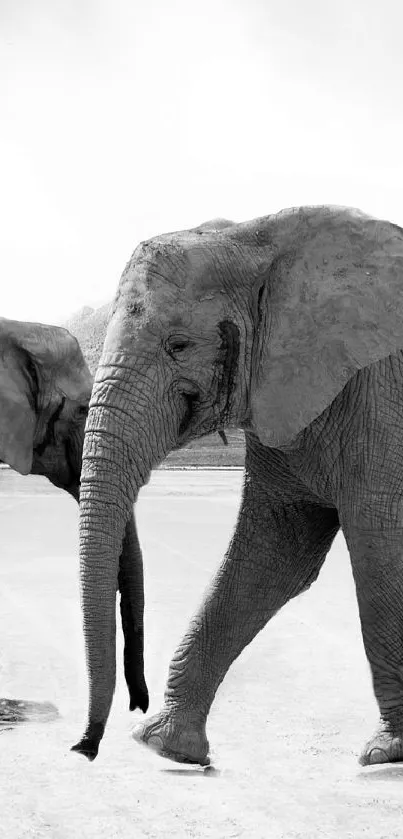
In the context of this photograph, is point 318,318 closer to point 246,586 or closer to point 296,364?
point 296,364

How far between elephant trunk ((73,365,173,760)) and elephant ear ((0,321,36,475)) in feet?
7.06

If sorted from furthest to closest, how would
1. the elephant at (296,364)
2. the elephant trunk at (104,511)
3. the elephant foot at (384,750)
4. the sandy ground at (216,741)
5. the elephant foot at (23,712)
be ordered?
the elephant foot at (23,712) < the elephant foot at (384,750) < the elephant at (296,364) < the elephant trunk at (104,511) < the sandy ground at (216,741)

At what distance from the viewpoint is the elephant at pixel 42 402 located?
27.1 feet

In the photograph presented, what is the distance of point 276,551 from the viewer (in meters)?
7.29

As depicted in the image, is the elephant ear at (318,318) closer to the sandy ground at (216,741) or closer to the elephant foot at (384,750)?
the elephant foot at (384,750)

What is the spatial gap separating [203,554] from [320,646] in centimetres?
737

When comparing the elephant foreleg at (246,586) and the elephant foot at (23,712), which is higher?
the elephant foreleg at (246,586)

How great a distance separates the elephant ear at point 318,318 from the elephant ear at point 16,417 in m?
2.19

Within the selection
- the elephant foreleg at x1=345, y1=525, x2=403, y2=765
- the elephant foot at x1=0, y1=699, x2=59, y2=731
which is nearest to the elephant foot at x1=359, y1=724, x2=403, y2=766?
the elephant foreleg at x1=345, y1=525, x2=403, y2=765

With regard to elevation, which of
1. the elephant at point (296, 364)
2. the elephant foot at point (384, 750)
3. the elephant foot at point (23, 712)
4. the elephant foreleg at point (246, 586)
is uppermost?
the elephant at point (296, 364)

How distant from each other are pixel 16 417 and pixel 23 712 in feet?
5.84

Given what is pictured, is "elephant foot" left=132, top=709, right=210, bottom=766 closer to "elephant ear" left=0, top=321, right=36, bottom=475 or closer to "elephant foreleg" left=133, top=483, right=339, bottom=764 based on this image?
"elephant foreleg" left=133, top=483, right=339, bottom=764

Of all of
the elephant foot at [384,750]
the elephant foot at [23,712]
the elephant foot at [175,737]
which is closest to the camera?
the elephant foot at [384,750]

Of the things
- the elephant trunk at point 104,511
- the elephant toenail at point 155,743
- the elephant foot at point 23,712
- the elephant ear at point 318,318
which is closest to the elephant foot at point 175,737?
the elephant toenail at point 155,743
